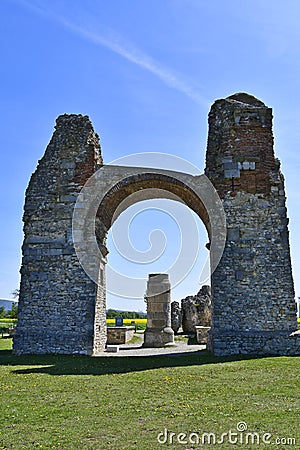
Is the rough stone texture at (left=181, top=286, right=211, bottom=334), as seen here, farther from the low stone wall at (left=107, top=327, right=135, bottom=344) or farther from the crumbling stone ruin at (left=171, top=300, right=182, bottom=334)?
the low stone wall at (left=107, top=327, right=135, bottom=344)

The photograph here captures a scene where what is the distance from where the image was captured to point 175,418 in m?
5.48

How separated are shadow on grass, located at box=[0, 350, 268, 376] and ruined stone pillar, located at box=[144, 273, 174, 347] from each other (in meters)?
4.36

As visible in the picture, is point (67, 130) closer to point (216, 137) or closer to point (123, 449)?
point (216, 137)

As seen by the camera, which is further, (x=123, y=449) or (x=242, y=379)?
(x=242, y=379)

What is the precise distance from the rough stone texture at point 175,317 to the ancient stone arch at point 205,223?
8.67 metres

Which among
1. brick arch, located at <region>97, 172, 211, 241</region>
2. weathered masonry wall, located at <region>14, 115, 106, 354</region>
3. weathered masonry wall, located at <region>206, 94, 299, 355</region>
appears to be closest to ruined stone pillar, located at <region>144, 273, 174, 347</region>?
weathered masonry wall, located at <region>14, 115, 106, 354</region>

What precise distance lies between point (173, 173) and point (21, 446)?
1069 centimetres

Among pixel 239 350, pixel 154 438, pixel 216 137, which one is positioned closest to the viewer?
pixel 154 438

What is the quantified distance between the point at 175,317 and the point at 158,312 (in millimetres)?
5655

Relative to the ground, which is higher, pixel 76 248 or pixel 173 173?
pixel 173 173

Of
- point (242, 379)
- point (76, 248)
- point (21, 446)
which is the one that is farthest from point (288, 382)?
point (76, 248)

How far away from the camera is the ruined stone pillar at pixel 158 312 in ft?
54.7

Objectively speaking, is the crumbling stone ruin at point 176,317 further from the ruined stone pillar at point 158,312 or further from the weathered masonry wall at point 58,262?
the weathered masonry wall at point 58,262

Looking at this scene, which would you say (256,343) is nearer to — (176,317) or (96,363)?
(96,363)
